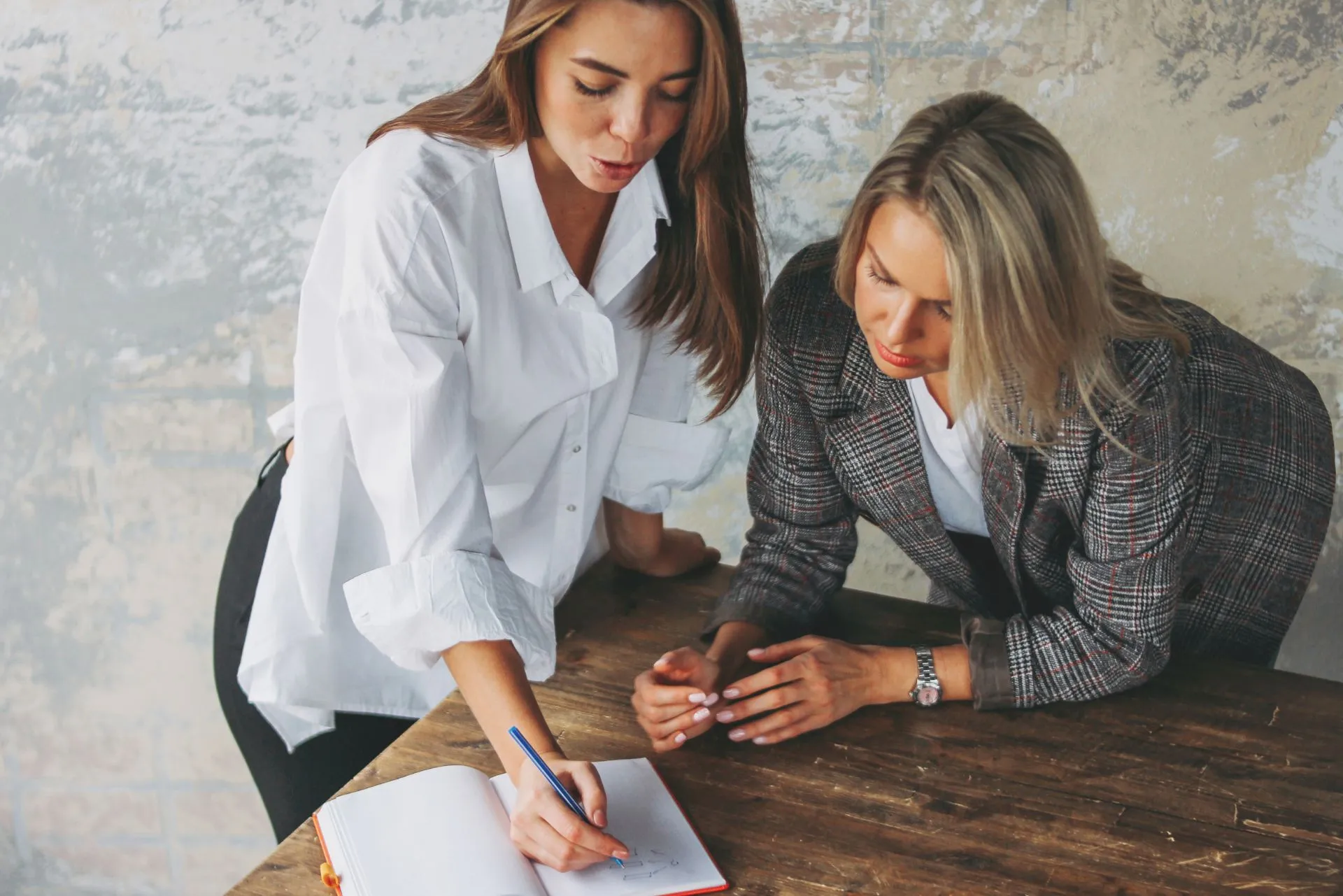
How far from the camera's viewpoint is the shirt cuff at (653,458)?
1716mm

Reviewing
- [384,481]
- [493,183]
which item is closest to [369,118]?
[493,183]

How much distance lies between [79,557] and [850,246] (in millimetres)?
2042

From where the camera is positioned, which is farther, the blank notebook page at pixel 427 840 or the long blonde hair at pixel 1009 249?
the long blonde hair at pixel 1009 249

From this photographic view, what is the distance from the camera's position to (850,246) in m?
1.39

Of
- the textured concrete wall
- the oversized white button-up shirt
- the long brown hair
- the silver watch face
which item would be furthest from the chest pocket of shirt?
the textured concrete wall

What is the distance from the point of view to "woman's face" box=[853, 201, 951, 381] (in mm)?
1293

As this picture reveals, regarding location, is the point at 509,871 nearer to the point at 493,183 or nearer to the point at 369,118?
the point at 493,183

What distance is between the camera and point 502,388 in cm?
143

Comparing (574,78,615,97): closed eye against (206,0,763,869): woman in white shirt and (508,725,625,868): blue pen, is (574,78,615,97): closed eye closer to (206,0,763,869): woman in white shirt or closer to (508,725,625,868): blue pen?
(206,0,763,869): woman in white shirt

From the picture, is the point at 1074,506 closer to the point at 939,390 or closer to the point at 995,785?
the point at 939,390

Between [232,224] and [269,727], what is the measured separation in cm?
114

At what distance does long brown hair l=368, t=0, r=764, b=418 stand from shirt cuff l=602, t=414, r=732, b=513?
0.35 feet

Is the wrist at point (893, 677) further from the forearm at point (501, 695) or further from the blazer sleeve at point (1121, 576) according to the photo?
the forearm at point (501, 695)

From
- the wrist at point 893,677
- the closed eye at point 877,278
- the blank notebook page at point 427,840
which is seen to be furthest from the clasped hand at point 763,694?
the closed eye at point 877,278
